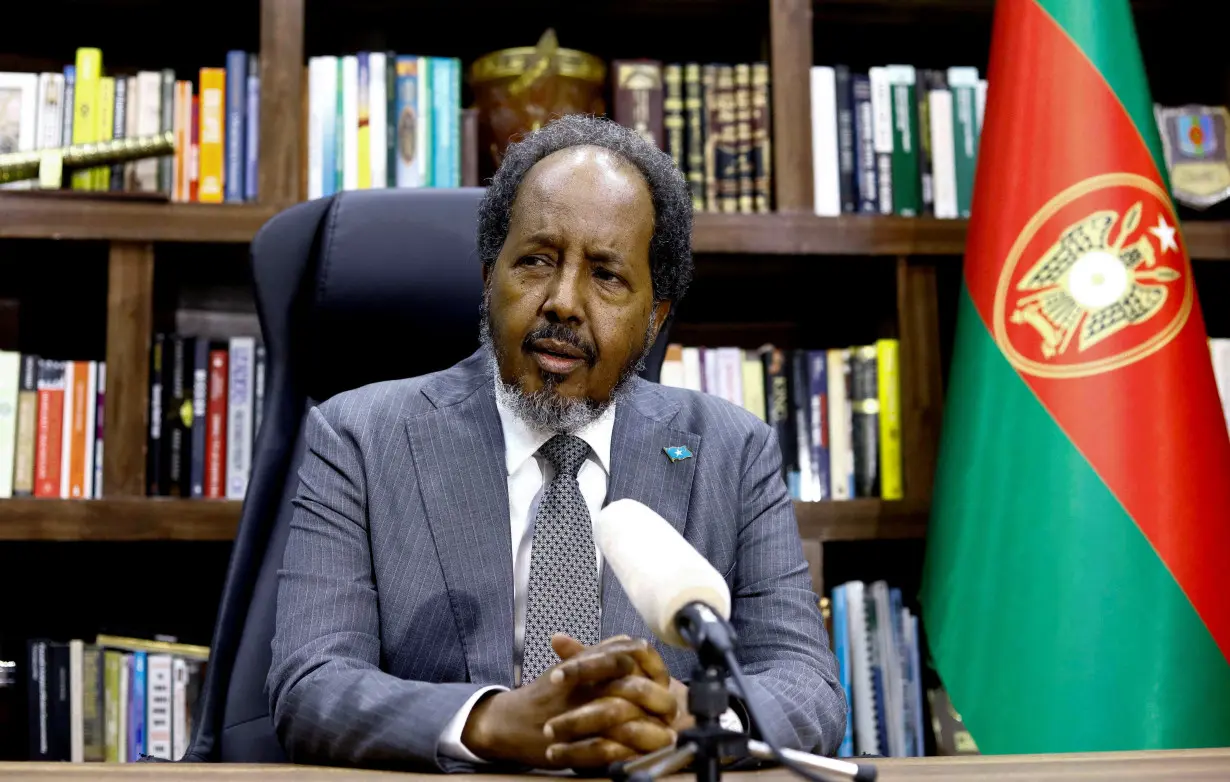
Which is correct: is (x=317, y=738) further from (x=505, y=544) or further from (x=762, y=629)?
(x=762, y=629)

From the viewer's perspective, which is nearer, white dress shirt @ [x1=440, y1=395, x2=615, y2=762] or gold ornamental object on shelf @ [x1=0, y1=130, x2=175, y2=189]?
white dress shirt @ [x1=440, y1=395, x2=615, y2=762]

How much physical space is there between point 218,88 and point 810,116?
1121mm

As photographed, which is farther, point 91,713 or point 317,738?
point 91,713

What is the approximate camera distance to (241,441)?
220cm

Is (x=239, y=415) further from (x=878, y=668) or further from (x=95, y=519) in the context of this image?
(x=878, y=668)

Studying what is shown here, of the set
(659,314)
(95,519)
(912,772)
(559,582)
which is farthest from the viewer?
(95,519)

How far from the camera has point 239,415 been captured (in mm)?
2205

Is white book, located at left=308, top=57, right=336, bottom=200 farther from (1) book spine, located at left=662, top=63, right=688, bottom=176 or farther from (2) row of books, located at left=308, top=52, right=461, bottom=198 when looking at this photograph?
(1) book spine, located at left=662, top=63, right=688, bottom=176

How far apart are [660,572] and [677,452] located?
0.75m

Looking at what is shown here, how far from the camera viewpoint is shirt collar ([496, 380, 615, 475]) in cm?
149

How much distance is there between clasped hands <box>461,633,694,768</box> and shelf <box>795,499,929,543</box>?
3.86 feet

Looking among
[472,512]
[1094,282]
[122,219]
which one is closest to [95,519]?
[122,219]

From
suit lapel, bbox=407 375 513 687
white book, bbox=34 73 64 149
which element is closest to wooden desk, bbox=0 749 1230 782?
suit lapel, bbox=407 375 513 687

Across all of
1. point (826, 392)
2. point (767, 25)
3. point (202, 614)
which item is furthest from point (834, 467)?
point (202, 614)
